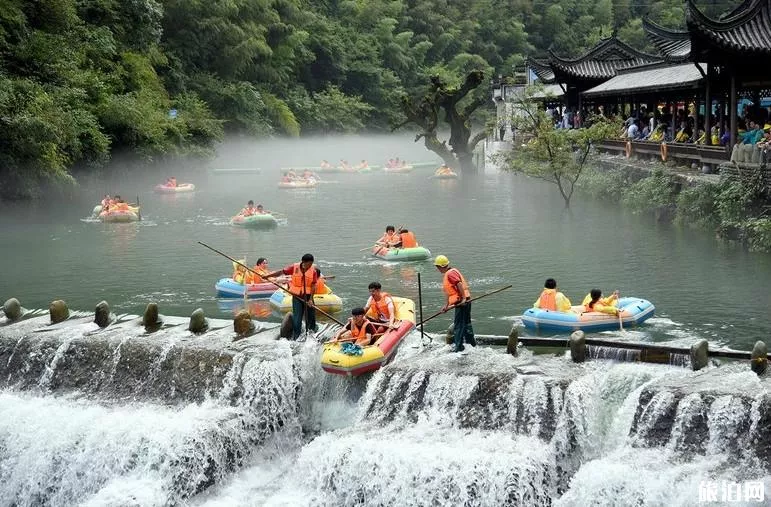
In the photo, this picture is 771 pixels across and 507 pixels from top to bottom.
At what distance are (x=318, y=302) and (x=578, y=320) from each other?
498cm

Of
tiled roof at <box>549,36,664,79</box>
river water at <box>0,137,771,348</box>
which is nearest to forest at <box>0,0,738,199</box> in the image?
river water at <box>0,137,771,348</box>

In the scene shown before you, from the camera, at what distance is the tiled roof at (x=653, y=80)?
28.5 metres

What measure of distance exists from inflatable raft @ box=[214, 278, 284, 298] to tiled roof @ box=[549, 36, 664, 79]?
25.1 meters

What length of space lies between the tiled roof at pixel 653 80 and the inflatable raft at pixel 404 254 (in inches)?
369

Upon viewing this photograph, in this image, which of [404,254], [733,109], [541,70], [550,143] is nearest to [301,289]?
[404,254]

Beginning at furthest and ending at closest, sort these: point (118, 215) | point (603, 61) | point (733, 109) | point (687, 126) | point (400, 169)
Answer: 1. point (400, 169)
2. point (603, 61)
3. point (118, 215)
4. point (687, 126)
5. point (733, 109)

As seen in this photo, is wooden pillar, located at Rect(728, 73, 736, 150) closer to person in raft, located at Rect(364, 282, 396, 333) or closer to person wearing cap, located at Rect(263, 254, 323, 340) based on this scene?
person in raft, located at Rect(364, 282, 396, 333)

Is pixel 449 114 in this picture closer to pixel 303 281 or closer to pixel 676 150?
pixel 676 150

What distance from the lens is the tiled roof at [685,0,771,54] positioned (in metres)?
22.5

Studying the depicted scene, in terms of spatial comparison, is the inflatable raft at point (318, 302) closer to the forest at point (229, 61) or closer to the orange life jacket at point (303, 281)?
the orange life jacket at point (303, 281)

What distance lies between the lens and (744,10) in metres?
24.4

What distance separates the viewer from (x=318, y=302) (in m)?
18.5

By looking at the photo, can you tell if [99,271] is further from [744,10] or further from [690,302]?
[744,10]

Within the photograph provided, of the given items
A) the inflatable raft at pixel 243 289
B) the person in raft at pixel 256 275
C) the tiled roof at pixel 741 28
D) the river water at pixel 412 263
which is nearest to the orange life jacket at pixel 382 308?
the river water at pixel 412 263
